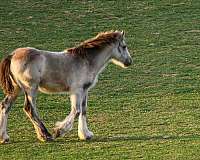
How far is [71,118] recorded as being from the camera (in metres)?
10.6

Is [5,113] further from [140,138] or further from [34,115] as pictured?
[140,138]

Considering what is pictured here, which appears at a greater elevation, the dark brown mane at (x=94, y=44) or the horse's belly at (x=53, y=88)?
the dark brown mane at (x=94, y=44)

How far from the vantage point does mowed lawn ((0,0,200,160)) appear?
32.6 feet

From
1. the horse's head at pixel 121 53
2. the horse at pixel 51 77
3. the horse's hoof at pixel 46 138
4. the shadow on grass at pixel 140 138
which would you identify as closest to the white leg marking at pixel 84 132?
the horse at pixel 51 77

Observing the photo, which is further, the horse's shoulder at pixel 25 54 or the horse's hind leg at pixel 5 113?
the horse's hind leg at pixel 5 113

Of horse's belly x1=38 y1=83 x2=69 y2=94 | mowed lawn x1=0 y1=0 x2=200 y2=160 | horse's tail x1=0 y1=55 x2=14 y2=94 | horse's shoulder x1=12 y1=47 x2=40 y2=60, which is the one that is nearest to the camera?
mowed lawn x1=0 y1=0 x2=200 y2=160

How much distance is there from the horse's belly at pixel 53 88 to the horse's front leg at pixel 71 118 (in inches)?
6.7

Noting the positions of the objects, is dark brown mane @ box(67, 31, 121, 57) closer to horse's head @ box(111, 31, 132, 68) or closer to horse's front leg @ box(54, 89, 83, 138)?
horse's head @ box(111, 31, 132, 68)

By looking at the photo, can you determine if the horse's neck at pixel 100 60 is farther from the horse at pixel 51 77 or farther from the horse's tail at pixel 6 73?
the horse's tail at pixel 6 73

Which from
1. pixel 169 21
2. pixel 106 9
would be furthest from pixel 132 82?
pixel 106 9

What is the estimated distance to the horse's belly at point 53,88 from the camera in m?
10.7

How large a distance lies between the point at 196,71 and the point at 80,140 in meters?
7.33

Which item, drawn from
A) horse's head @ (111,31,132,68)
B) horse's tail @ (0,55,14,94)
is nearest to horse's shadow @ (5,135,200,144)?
horse's tail @ (0,55,14,94)

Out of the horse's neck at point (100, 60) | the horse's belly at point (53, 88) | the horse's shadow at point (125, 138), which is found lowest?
the horse's shadow at point (125, 138)
